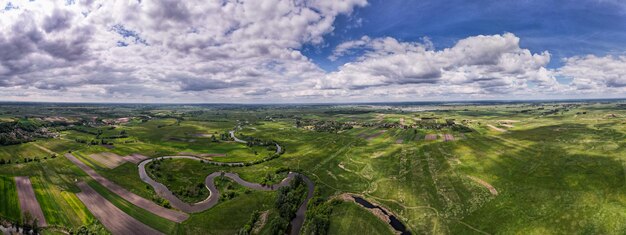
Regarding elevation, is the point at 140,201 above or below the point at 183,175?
below

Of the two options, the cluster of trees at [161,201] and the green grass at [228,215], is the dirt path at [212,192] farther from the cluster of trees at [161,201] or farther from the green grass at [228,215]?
the green grass at [228,215]

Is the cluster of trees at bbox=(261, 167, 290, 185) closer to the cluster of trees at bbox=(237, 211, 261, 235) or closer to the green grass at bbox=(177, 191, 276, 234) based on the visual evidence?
the green grass at bbox=(177, 191, 276, 234)

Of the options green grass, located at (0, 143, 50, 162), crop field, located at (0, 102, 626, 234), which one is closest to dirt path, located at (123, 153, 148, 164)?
crop field, located at (0, 102, 626, 234)

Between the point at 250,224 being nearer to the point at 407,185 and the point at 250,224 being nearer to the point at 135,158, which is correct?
the point at 407,185

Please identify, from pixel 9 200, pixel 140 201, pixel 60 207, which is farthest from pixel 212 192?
pixel 9 200

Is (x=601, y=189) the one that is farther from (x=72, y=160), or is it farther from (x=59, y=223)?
(x=72, y=160)

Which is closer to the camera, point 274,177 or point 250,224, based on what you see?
point 250,224
